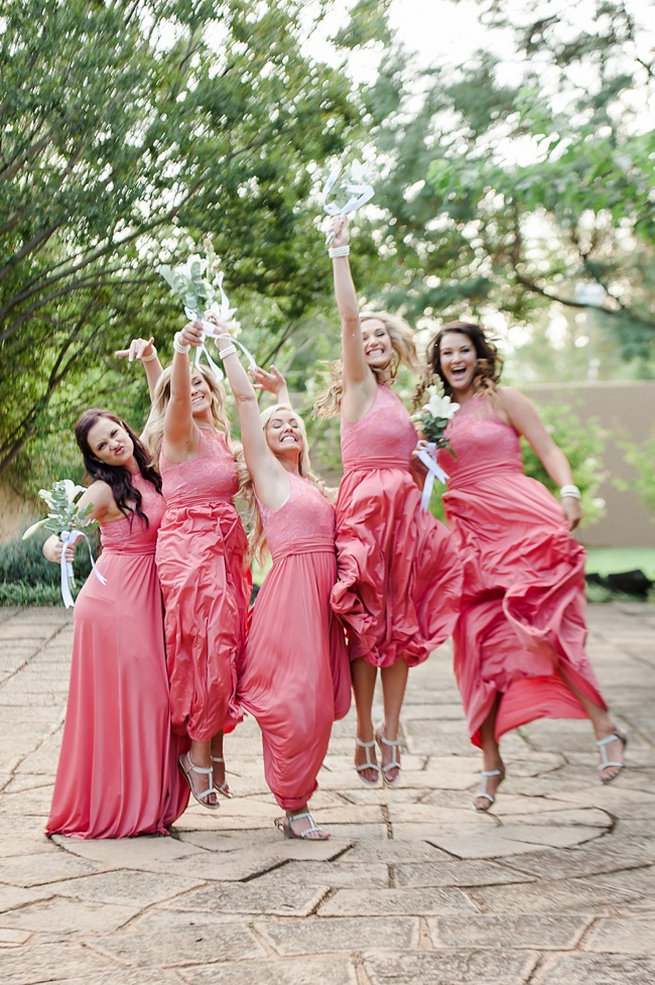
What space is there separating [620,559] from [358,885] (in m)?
11.5

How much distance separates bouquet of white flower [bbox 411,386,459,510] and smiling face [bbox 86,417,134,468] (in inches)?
41.3

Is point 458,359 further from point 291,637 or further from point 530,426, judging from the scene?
point 291,637

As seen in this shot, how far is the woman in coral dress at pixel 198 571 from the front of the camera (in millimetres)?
3719

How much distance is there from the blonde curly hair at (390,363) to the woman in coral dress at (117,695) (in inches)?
30.5

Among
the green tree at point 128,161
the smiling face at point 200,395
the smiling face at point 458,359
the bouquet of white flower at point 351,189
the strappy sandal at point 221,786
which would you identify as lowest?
the strappy sandal at point 221,786

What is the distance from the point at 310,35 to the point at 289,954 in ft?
19.1

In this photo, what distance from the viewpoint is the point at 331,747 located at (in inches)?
213

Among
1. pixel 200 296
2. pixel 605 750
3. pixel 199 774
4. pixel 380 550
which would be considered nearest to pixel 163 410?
pixel 200 296

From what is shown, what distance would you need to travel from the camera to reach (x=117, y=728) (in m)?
3.83

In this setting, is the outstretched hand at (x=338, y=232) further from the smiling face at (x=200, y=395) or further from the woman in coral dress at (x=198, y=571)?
the smiling face at (x=200, y=395)

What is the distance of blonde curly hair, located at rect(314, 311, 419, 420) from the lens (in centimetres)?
406

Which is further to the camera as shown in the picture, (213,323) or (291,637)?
(213,323)

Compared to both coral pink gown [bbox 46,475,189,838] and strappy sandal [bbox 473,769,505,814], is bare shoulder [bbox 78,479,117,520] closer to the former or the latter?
coral pink gown [bbox 46,475,189,838]

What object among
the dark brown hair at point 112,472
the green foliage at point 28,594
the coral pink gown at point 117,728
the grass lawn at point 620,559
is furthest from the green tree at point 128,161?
the grass lawn at point 620,559
